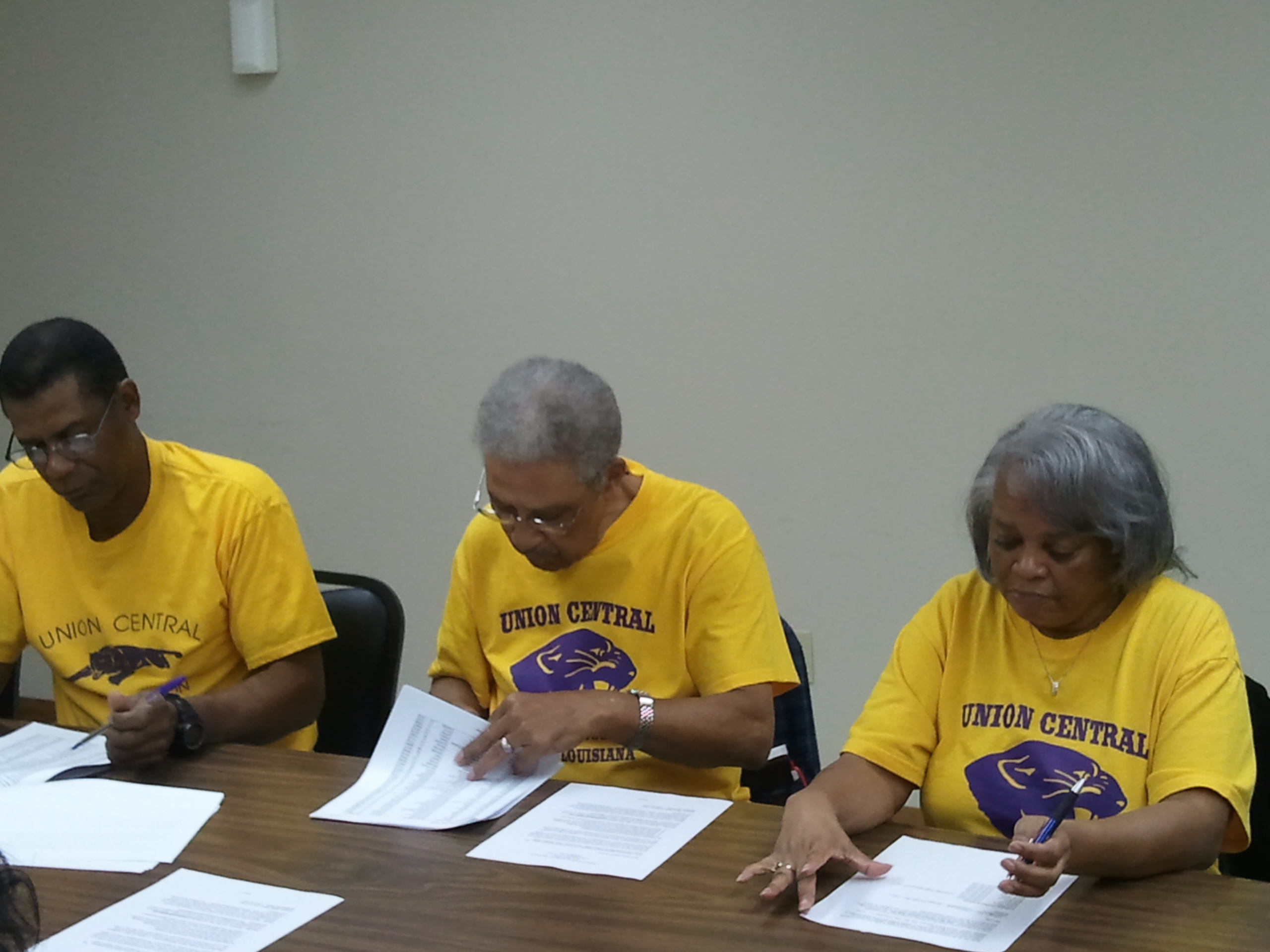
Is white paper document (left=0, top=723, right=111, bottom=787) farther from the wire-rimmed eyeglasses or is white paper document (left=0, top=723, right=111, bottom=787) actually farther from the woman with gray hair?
the woman with gray hair

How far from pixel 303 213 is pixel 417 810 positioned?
249 centimetres

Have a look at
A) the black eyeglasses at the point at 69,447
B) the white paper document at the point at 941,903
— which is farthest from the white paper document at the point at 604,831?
the black eyeglasses at the point at 69,447

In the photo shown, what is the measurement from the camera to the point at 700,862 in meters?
1.48

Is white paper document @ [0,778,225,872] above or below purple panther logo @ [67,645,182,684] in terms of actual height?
below

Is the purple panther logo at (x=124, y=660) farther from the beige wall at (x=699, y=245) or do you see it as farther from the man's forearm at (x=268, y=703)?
the beige wall at (x=699, y=245)

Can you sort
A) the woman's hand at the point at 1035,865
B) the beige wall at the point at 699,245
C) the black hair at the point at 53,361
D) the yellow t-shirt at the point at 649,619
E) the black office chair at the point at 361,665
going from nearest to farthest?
the woman's hand at the point at 1035,865 < the yellow t-shirt at the point at 649,619 < the black hair at the point at 53,361 < the black office chair at the point at 361,665 < the beige wall at the point at 699,245

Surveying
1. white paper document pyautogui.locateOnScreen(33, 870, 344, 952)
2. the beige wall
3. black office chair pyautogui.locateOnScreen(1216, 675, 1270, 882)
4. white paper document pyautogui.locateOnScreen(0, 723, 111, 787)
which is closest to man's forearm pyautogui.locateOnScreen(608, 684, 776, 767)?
white paper document pyautogui.locateOnScreen(33, 870, 344, 952)

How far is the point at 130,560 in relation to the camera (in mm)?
2182

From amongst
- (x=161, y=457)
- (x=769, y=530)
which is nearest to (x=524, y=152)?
(x=769, y=530)

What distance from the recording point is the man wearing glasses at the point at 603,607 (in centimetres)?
185

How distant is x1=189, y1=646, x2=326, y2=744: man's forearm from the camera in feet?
6.50

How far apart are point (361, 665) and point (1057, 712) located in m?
1.19

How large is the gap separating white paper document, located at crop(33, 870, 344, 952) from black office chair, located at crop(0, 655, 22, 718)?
104 centimetres

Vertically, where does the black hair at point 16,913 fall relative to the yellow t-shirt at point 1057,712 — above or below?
above
